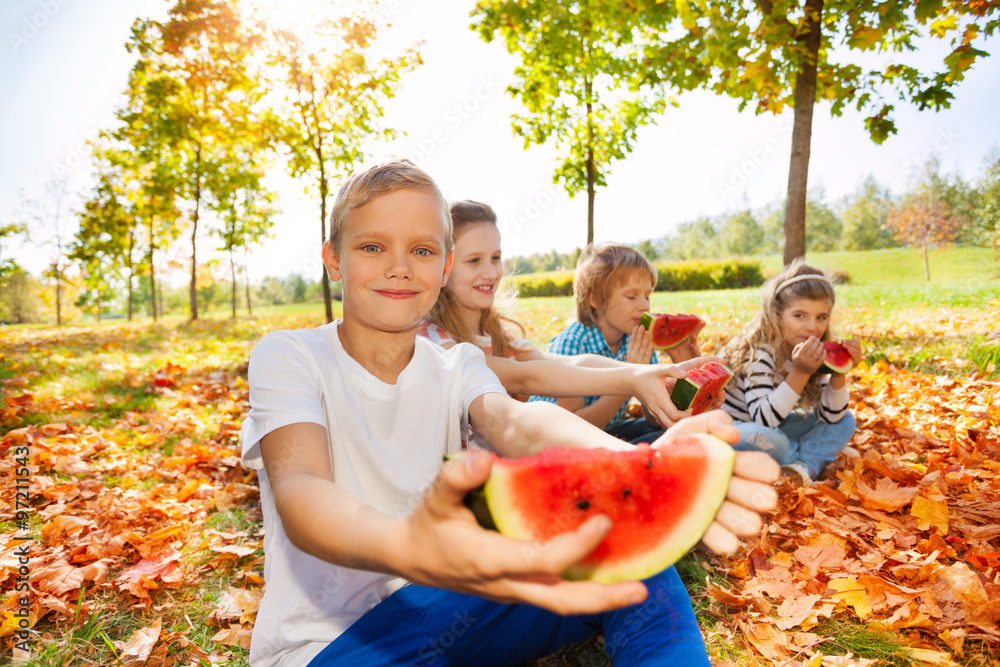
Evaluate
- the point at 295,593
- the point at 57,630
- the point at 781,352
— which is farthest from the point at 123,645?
the point at 781,352

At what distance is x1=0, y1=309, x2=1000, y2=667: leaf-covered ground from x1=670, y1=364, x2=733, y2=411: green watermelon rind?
958 mm

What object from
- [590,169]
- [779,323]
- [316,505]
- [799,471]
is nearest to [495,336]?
[799,471]

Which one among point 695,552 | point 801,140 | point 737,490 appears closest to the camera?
point 737,490

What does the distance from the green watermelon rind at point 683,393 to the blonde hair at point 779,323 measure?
221cm

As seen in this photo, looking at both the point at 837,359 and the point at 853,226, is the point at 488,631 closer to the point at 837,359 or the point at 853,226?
the point at 837,359

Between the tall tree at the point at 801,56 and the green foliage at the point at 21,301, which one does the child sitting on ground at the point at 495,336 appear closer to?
the tall tree at the point at 801,56

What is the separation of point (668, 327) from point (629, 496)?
3.13 meters

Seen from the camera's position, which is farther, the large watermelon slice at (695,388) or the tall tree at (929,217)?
the tall tree at (929,217)

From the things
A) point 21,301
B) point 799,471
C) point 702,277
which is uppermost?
point 702,277

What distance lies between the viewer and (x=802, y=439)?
4.46 meters

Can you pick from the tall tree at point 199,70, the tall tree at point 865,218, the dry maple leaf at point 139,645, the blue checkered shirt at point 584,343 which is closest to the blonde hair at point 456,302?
the blue checkered shirt at point 584,343

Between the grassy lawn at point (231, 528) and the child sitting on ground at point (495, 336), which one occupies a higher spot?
the child sitting on ground at point (495, 336)

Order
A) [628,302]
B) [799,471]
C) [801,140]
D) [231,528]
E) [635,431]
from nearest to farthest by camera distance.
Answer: [231,528], [799,471], [635,431], [628,302], [801,140]

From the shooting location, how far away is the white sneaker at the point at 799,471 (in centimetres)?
376
